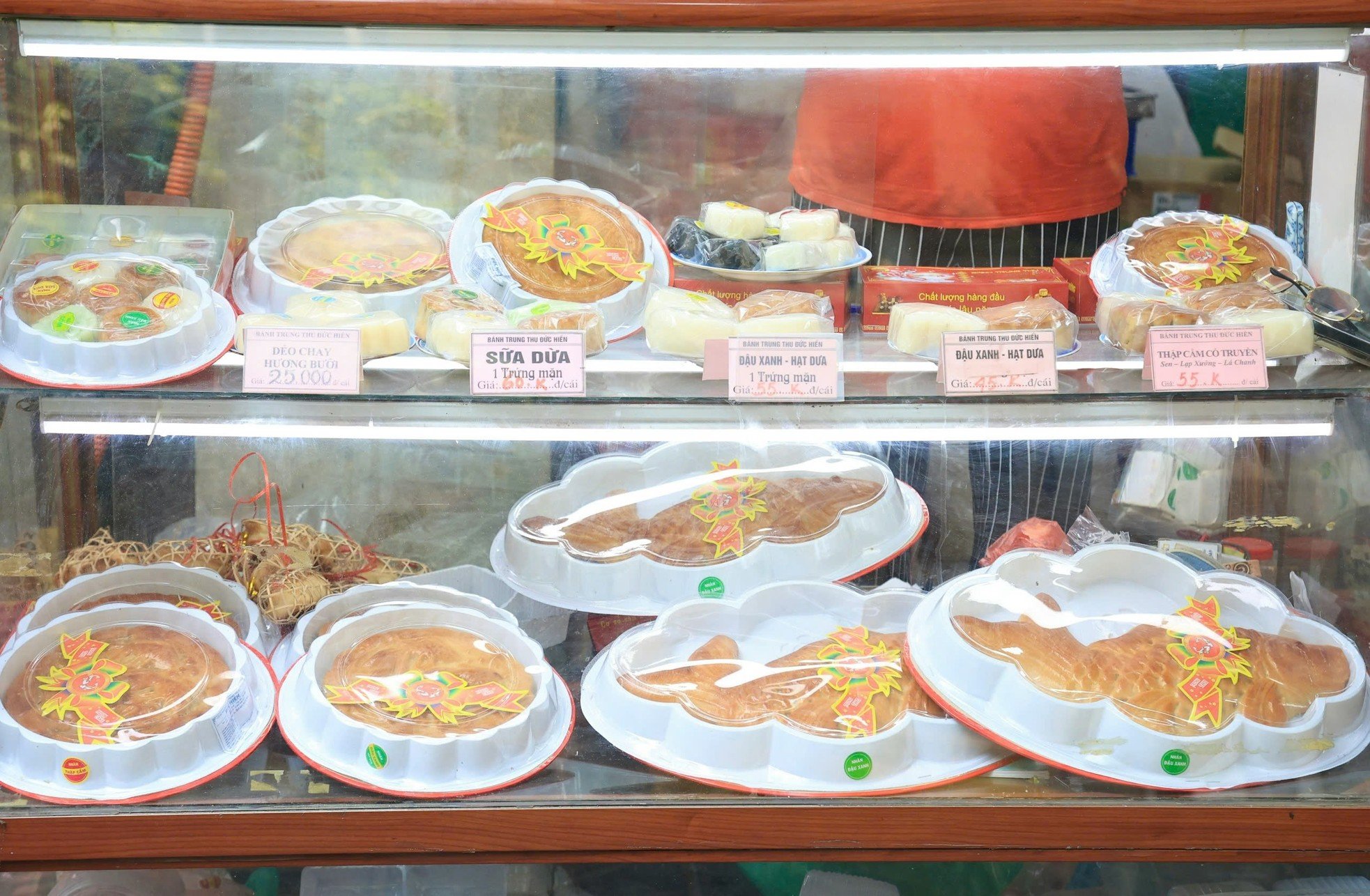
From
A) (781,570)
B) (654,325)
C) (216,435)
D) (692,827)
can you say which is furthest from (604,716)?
(216,435)

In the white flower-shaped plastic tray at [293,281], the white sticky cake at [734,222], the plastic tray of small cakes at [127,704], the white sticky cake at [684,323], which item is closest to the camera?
the plastic tray of small cakes at [127,704]

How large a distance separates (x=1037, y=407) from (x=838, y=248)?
39 cm

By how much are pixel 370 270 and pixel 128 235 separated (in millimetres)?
370

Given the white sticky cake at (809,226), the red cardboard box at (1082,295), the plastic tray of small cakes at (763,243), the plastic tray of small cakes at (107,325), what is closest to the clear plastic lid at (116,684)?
the plastic tray of small cakes at (107,325)

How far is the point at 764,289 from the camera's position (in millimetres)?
1674

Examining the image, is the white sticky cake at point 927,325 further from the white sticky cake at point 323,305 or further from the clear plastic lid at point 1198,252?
the white sticky cake at point 323,305

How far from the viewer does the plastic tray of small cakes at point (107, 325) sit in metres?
1.42

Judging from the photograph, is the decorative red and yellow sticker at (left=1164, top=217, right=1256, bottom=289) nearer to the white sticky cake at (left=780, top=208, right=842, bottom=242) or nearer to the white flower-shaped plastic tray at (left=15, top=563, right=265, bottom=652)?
the white sticky cake at (left=780, top=208, right=842, bottom=242)

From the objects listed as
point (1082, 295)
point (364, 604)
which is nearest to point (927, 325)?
point (1082, 295)

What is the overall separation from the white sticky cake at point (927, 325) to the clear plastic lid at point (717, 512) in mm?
261

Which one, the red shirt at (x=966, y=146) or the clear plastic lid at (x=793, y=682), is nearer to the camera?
the clear plastic lid at (x=793, y=682)

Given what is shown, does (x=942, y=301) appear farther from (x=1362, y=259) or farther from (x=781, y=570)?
(x=1362, y=259)

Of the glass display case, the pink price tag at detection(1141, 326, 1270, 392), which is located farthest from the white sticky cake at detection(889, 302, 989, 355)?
the pink price tag at detection(1141, 326, 1270, 392)

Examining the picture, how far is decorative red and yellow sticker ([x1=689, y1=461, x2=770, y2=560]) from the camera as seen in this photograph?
1.76 m
